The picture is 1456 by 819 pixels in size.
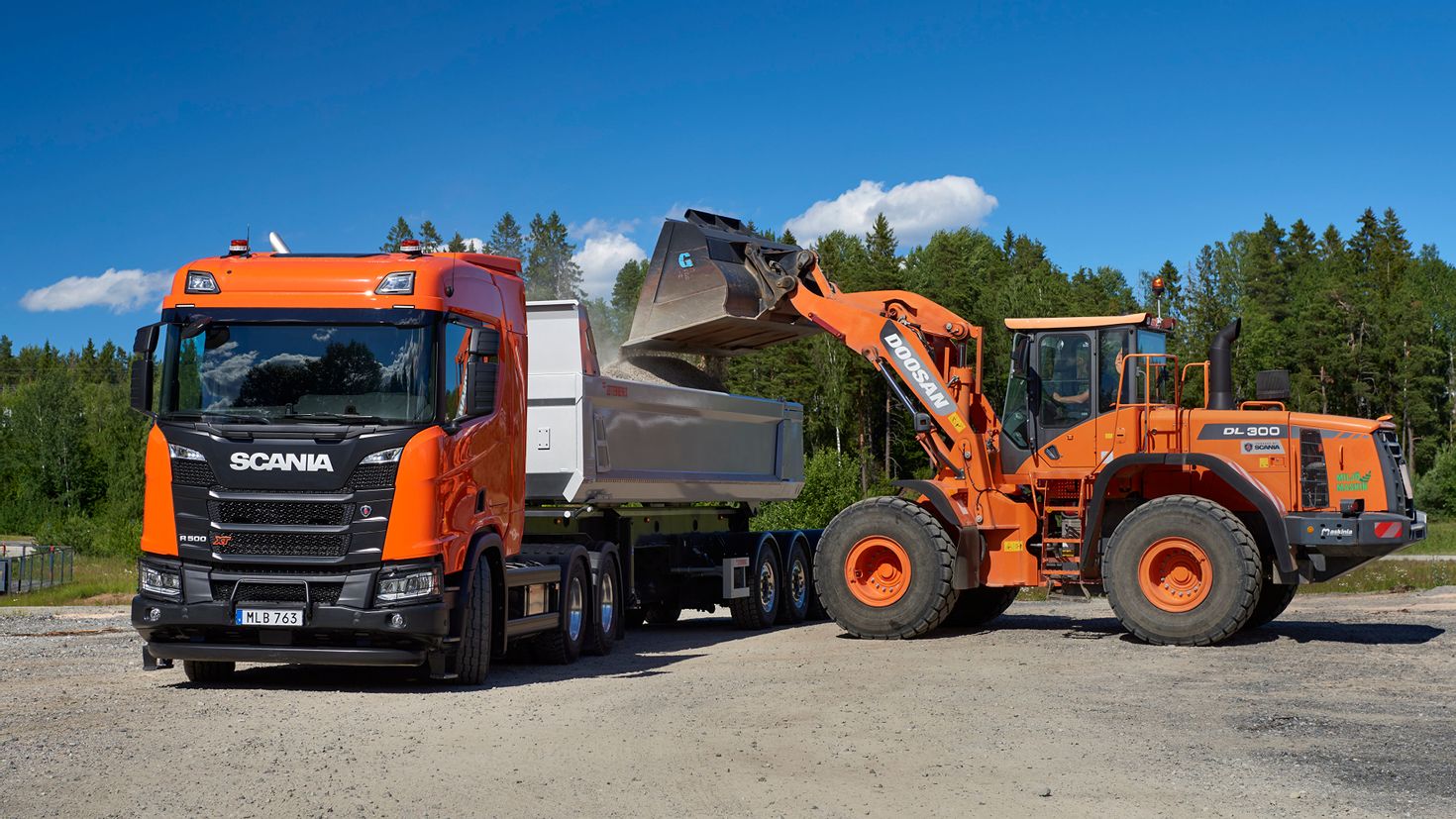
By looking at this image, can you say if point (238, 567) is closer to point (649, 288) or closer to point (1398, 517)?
point (649, 288)

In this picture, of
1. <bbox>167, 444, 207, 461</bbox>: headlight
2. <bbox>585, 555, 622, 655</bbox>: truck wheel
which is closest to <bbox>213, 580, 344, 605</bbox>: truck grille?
<bbox>167, 444, 207, 461</bbox>: headlight

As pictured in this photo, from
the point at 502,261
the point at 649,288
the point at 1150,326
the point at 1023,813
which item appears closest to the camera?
the point at 1023,813

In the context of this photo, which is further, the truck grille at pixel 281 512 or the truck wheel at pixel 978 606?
the truck wheel at pixel 978 606

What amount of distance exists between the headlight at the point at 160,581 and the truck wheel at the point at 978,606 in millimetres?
9881

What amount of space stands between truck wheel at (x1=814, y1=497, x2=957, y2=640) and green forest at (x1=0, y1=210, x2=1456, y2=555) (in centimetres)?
2747

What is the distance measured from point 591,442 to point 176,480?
15.1 ft

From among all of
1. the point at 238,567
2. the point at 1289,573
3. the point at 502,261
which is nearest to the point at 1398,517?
the point at 1289,573

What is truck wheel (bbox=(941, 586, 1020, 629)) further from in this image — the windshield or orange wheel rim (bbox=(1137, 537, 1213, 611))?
the windshield

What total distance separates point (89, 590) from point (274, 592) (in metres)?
26.4

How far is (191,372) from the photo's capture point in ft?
36.8

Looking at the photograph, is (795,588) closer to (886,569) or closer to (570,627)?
(886,569)

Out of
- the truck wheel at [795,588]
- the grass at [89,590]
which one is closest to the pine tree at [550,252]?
the grass at [89,590]

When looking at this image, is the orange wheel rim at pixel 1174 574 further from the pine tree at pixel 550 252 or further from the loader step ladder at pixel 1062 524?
the pine tree at pixel 550 252

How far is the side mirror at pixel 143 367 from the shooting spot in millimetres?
10797
